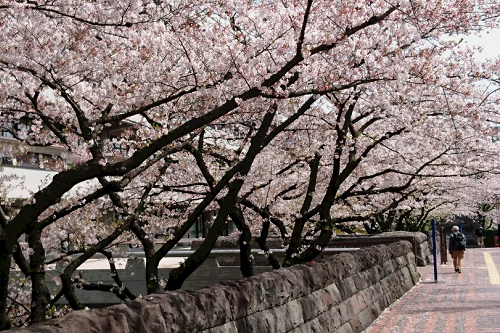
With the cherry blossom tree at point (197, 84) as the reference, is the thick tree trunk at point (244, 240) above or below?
below


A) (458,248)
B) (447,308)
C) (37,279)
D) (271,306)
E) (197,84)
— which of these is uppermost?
(197,84)

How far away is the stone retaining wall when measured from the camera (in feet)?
20.2

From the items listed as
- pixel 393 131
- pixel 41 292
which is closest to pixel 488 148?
pixel 393 131

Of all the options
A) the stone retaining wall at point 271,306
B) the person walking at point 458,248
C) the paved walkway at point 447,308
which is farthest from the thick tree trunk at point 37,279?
the person walking at point 458,248

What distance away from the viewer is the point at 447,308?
51.2ft

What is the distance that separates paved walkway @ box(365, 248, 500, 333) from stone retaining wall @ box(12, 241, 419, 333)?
17.3 inches

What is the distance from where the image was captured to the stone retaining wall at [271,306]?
615 cm

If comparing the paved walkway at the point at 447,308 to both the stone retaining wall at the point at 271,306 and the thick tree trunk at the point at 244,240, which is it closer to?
the stone retaining wall at the point at 271,306

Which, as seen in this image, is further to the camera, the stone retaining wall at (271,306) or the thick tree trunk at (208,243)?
the thick tree trunk at (208,243)

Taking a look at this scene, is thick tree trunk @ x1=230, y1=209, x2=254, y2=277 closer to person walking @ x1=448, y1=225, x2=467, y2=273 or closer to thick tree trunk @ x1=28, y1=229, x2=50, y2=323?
thick tree trunk @ x1=28, y1=229, x2=50, y2=323

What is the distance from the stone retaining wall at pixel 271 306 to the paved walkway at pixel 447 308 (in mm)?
440

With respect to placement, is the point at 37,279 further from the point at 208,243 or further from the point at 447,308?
the point at 447,308

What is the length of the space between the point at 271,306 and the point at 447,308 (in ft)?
24.8

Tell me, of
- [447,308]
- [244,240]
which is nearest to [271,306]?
[244,240]
